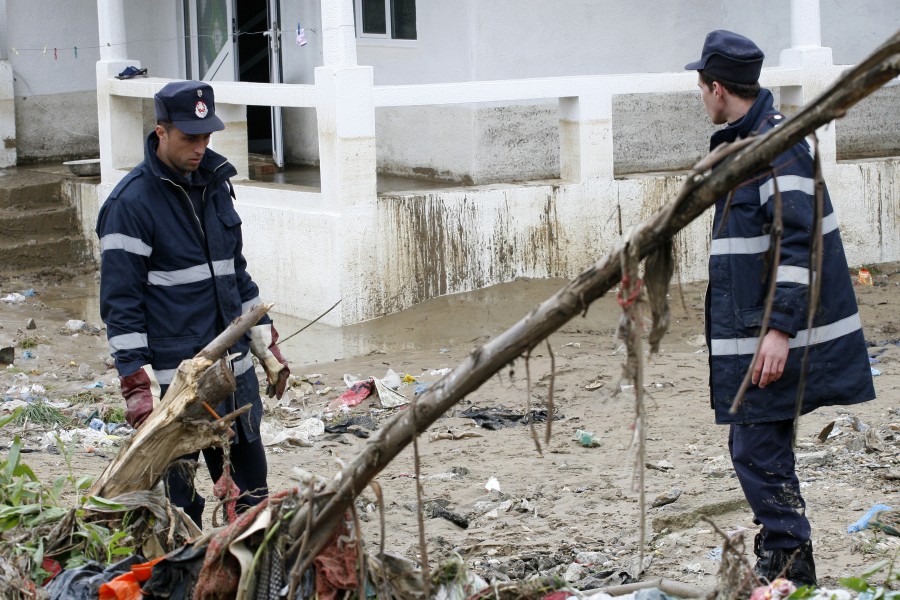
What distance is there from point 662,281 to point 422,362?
219 inches

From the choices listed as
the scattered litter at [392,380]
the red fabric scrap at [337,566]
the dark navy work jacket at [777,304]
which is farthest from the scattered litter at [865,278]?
the red fabric scrap at [337,566]

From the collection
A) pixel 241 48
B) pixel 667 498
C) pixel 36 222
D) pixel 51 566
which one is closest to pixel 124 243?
pixel 51 566

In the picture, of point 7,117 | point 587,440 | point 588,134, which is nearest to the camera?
point 587,440

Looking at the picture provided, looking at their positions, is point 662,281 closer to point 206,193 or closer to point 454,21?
point 206,193

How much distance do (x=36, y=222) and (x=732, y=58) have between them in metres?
9.38

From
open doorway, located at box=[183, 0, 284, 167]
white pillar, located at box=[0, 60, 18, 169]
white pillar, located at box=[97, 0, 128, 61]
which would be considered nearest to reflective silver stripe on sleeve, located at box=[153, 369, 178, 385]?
white pillar, located at box=[97, 0, 128, 61]

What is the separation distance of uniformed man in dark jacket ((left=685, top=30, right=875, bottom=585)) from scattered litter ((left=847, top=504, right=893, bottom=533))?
87 cm

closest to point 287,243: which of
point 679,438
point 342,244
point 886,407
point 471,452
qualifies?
point 342,244

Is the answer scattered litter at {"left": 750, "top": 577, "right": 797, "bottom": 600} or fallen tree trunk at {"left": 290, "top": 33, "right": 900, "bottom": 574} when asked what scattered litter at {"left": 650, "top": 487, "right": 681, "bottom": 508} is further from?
fallen tree trunk at {"left": 290, "top": 33, "right": 900, "bottom": 574}

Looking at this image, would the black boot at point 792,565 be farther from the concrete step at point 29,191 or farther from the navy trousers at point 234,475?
the concrete step at point 29,191

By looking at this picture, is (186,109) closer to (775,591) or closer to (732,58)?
(732,58)

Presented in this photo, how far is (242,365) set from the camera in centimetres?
420

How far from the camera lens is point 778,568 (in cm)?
362

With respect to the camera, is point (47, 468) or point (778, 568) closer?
point (778, 568)
